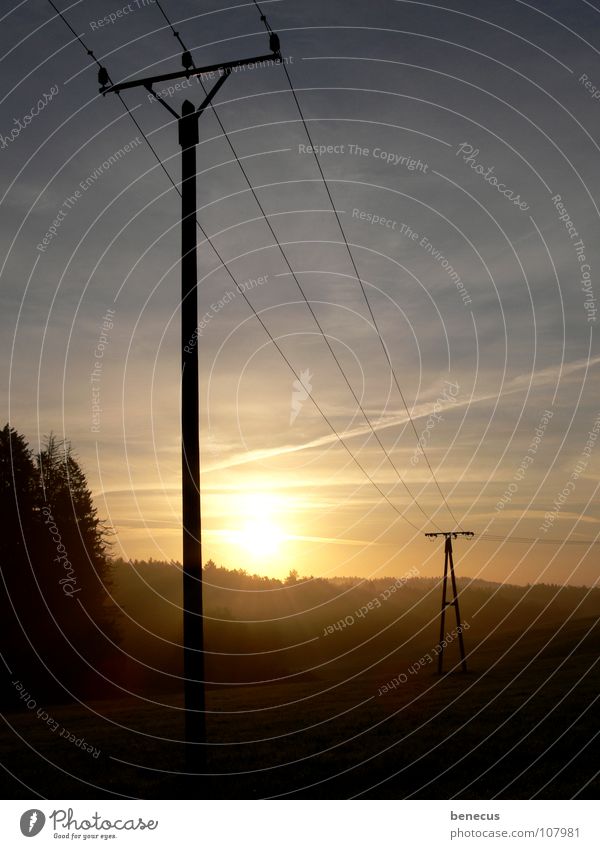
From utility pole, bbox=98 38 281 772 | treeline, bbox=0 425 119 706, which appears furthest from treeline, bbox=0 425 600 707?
utility pole, bbox=98 38 281 772

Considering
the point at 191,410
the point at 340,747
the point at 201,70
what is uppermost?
the point at 201,70

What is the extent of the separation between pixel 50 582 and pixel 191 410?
46594 mm

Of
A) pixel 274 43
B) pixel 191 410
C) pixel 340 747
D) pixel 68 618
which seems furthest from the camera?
pixel 68 618

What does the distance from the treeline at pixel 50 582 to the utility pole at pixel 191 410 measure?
3879 centimetres

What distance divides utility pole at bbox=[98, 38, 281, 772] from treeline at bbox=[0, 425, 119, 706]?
38794mm

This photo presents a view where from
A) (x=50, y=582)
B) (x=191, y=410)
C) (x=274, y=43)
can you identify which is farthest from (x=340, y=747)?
(x=50, y=582)

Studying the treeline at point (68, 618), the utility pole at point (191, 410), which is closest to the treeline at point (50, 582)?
the treeline at point (68, 618)

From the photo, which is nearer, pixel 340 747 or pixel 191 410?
pixel 191 410

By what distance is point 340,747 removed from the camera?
25.1 metres

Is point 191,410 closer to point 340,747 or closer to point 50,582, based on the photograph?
point 340,747

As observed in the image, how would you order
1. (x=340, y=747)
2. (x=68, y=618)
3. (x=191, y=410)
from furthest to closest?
(x=68, y=618)
(x=340, y=747)
(x=191, y=410)

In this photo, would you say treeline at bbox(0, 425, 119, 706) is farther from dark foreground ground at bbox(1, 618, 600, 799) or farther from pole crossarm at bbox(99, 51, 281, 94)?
pole crossarm at bbox(99, 51, 281, 94)

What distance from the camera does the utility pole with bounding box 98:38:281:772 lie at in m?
14.0

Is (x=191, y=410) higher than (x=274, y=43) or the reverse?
the reverse
